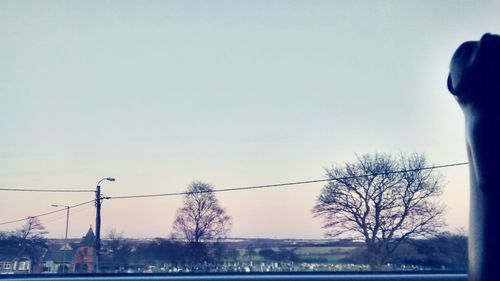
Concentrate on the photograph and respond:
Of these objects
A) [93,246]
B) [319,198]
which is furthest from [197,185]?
[93,246]

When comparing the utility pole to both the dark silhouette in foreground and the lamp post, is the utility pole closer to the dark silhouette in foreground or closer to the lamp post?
the lamp post

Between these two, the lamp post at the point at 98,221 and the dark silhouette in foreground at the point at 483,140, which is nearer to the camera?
the dark silhouette in foreground at the point at 483,140

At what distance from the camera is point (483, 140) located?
1.66 metres

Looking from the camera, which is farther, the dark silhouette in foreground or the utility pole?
the utility pole

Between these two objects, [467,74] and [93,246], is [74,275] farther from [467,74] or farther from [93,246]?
[93,246]

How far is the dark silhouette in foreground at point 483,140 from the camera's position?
165 centimetres

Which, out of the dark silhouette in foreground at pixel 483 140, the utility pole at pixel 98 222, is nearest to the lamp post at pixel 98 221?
the utility pole at pixel 98 222

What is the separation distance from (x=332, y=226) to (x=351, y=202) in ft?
5.20

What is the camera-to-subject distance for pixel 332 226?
26.3 metres

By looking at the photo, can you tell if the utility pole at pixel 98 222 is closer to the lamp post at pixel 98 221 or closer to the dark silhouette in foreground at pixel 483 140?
the lamp post at pixel 98 221

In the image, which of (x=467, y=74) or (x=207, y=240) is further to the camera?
Result: (x=207, y=240)

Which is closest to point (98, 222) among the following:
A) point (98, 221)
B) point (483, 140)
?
point (98, 221)

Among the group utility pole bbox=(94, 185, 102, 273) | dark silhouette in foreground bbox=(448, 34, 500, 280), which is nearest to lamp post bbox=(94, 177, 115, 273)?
utility pole bbox=(94, 185, 102, 273)

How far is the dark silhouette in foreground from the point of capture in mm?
1654
